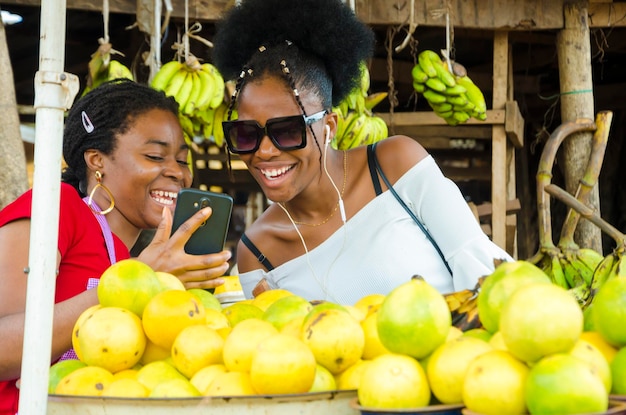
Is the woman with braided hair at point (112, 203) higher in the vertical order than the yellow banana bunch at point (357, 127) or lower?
lower

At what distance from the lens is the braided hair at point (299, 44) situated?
9.40 ft

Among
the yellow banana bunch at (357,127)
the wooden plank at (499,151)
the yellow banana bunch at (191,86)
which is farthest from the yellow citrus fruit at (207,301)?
the wooden plank at (499,151)

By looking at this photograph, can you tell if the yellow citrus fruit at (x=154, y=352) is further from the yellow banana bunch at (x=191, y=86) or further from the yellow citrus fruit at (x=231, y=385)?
the yellow banana bunch at (x=191, y=86)

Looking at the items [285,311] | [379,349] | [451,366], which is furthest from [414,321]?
[285,311]

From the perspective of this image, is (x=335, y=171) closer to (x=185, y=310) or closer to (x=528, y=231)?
(x=185, y=310)

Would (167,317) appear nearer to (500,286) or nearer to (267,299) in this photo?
(267,299)

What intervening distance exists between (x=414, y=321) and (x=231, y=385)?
34 cm

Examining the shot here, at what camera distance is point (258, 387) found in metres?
1.35

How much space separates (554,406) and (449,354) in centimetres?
21

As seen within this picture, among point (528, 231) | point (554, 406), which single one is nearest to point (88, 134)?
point (554, 406)

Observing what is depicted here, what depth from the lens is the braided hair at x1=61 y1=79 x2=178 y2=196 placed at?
9.50 feet

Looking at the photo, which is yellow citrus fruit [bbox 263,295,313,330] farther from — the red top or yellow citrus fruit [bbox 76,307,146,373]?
the red top

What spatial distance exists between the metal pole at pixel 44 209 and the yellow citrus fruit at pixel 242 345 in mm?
335

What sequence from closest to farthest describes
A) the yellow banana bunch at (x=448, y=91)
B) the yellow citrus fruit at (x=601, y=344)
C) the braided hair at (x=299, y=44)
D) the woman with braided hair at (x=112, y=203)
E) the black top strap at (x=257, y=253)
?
1. the yellow citrus fruit at (x=601, y=344)
2. the woman with braided hair at (x=112, y=203)
3. the braided hair at (x=299, y=44)
4. the black top strap at (x=257, y=253)
5. the yellow banana bunch at (x=448, y=91)
